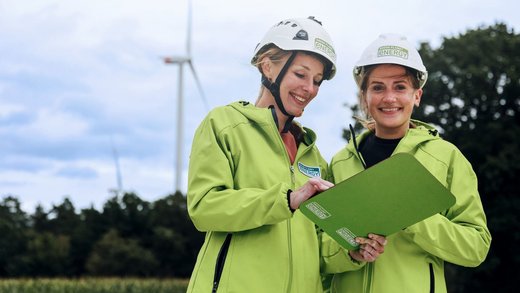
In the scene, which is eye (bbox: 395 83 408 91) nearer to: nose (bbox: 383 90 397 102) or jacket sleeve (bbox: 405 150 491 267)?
nose (bbox: 383 90 397 102)

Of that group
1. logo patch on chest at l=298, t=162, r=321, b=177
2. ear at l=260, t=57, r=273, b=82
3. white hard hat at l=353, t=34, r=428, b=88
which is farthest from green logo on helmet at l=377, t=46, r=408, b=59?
logo patch on chest at l=298, t=162, r=321, b=177

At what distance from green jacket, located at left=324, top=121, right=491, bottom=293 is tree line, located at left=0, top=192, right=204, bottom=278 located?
27.2 meters

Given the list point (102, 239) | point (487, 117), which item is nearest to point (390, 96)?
point (102, 239)

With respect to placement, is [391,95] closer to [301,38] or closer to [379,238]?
[301,38]

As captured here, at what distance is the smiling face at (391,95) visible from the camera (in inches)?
178

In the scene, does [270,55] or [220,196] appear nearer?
[220,196]

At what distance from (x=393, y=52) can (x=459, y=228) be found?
1.11 metres

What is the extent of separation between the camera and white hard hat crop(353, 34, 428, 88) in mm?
4484

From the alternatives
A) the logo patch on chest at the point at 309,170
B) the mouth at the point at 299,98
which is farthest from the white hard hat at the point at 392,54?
the logo patch on chest at the point at 309,170

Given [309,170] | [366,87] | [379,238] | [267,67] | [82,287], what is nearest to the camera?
[379,238]

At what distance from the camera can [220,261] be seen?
384 centimetres

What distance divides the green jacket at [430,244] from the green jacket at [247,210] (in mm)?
302

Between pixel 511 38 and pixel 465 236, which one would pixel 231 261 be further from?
pixel 511 38

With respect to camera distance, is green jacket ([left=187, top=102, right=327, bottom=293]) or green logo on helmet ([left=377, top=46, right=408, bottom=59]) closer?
green jacket ([left=187, top=102, right=327, bottom=293])
